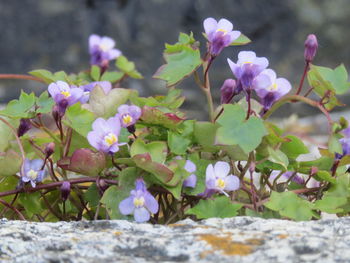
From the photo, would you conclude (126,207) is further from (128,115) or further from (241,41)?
(241,41)

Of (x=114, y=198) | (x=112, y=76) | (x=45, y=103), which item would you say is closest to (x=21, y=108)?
(x=45, y=103)

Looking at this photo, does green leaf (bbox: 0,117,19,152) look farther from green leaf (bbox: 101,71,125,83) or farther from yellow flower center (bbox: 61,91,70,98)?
green leaf (bbox: 101,71,125,83)

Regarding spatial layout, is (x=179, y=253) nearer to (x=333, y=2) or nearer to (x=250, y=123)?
(x=250, y=123)

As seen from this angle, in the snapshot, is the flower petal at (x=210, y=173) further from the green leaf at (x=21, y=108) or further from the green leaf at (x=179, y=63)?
the green leaf at (x=21, y=108)

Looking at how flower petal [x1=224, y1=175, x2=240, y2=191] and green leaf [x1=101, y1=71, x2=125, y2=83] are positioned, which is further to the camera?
green leaf [x1=101, y1=71, x2=125, y2=83]

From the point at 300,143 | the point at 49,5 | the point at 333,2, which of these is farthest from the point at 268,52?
the point at 300,143

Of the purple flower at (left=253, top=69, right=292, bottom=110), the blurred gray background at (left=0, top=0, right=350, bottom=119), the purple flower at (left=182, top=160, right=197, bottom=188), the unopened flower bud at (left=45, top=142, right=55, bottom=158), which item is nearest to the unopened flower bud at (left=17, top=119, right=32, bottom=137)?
the unopened flower bud at (left=45, top=142, right=55, bottom=158)
